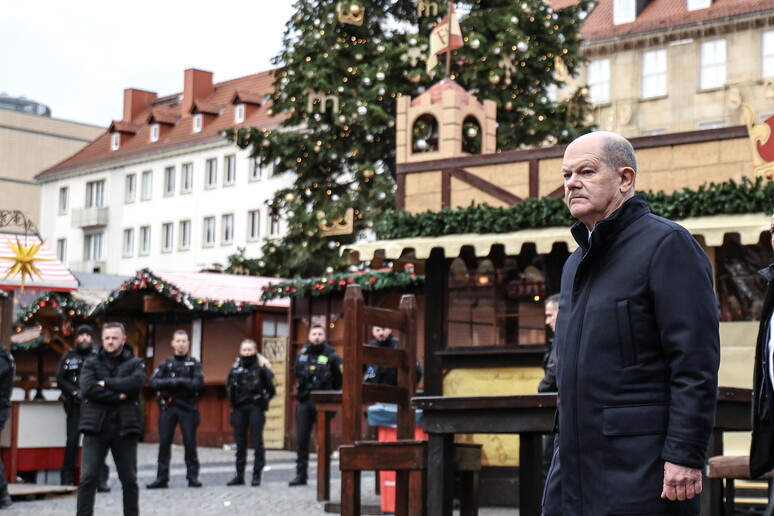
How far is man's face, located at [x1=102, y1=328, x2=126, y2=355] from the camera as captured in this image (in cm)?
1260

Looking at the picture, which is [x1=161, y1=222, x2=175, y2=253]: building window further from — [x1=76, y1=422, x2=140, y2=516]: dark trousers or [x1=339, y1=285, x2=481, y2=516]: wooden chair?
[x1=76, y1=422, x2=140, y2=516]: dark trousers

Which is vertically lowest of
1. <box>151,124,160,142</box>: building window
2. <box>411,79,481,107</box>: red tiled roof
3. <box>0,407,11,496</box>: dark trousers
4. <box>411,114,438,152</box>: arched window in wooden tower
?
<box>0,407,11,496</box>: dark trousers

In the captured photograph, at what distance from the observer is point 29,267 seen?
17.3 metres

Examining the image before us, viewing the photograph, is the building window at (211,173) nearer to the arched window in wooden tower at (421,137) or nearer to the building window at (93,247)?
the building window at (93,247)

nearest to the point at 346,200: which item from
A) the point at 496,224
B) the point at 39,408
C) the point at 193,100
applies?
the point at 39,408

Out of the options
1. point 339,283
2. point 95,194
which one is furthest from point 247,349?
point 95,194

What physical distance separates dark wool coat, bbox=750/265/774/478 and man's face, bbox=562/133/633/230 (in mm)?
1356

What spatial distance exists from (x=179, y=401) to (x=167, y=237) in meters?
52.8

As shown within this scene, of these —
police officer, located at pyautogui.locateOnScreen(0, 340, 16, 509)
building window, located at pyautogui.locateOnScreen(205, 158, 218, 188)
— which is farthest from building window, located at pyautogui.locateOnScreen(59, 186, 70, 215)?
police officer, located at pyautogui.locateOnScreen(0, 340, 16, 509)

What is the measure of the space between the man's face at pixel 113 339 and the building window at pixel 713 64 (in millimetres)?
38713

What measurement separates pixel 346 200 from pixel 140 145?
153 ft

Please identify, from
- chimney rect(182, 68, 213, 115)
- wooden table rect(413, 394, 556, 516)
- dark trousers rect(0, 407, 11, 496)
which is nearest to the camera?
wooden table rect(413, 394, 556, 516)

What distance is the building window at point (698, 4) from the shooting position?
4959 centimetres

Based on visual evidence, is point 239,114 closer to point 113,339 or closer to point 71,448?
point 71,448
